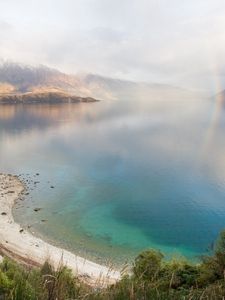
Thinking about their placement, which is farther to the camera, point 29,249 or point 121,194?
point 121,194

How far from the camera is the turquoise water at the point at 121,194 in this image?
40041 mm

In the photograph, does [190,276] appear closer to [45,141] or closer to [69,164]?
[69,164]

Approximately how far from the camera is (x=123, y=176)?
6456cm

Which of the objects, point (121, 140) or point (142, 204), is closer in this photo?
point (142, 204)

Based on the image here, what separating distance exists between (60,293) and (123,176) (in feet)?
193

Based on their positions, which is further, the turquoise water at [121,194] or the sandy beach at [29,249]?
the turquoise water at [121,194]

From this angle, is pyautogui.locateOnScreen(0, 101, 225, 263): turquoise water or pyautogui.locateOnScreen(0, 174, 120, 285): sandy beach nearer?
pyautogui.locateOnScreen(0, 174, 120, 285): sandy beach

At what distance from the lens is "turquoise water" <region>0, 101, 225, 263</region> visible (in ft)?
131

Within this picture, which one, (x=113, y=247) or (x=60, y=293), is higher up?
(x=60, y=293)

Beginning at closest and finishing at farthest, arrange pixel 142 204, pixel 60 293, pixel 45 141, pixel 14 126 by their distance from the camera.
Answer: pixel 60 293
pixel 142 204
pixel 45 141
pixel 14 126

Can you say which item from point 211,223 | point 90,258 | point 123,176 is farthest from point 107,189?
point 90,258

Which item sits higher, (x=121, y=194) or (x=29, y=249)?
(x=29, y=249)

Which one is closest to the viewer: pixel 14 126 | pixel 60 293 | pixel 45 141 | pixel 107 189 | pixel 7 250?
pixel 60 293

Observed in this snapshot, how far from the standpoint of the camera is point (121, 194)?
5441 centimetres
